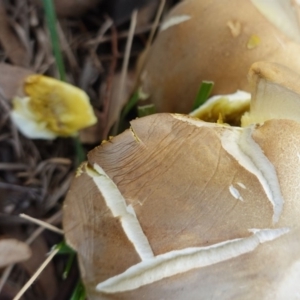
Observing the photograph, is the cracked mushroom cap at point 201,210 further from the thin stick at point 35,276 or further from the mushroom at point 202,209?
the thin stick at point 35,276

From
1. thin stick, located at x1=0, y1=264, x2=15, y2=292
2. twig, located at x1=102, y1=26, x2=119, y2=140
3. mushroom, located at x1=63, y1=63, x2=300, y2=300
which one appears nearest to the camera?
mushroom, located at x1=63, y1=63, x2=300, y2=300

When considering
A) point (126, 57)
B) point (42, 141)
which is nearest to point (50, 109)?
point (42, 141)

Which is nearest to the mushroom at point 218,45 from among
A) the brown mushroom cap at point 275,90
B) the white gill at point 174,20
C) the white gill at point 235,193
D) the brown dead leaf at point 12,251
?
the white gill at point 174,20

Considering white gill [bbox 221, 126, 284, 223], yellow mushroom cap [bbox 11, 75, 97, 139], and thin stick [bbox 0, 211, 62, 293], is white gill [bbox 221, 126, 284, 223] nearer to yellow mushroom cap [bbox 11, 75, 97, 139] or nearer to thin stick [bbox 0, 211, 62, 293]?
yellow mushroom cap [bbox 11, 75, 97, 139]

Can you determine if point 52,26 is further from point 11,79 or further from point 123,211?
point 123,211

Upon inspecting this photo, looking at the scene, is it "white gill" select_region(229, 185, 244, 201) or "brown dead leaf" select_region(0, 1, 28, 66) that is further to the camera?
"brown dead leaf" select_region(0, 1, 28, 66)

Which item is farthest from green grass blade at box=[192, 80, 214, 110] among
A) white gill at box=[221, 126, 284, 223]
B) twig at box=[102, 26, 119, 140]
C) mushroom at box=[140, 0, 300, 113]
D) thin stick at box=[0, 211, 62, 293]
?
thin stick at box=[0, 211, 62, 293]

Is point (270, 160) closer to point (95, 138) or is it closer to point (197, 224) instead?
point (197, 224)

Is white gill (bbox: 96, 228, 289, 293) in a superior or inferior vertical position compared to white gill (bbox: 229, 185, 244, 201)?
inferior

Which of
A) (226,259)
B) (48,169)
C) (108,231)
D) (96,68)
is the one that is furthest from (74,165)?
(226,259)
